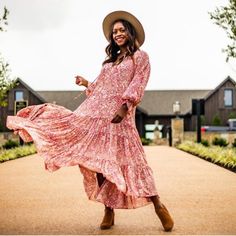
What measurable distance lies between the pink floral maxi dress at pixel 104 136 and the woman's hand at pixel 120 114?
1.7 inches

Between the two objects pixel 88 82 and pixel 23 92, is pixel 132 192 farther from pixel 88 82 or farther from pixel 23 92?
pixel 23 92

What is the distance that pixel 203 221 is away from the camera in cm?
522

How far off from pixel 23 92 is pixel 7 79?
17.4 meters

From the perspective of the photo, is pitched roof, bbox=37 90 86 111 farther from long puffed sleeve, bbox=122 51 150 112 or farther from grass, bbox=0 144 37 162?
long puffed sleeve, bbox=122 51 150 112

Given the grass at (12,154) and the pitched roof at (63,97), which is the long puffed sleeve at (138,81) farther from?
the pitched roof at (63,97)

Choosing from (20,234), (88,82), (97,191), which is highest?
(88,82)

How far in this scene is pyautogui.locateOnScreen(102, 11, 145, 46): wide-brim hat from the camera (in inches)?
186

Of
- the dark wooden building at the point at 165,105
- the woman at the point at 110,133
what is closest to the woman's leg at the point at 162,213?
the woman at the point at 110,133

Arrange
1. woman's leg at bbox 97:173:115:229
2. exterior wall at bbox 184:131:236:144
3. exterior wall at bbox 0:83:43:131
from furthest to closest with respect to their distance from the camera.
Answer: exterior wall at bbox 0:83:43:131 < exterior wall at bbox 184:131:236:144 < woman's leg at bbox 97:173:115:229

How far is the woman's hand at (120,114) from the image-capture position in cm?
443

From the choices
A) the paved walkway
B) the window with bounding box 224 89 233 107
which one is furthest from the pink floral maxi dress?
the window with bounding box 224 89 233 107

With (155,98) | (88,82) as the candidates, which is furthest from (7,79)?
(155,98)

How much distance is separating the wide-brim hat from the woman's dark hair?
0.03 m

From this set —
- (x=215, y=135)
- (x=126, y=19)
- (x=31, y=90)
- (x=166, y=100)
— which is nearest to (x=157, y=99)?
(x=166, y=100)
